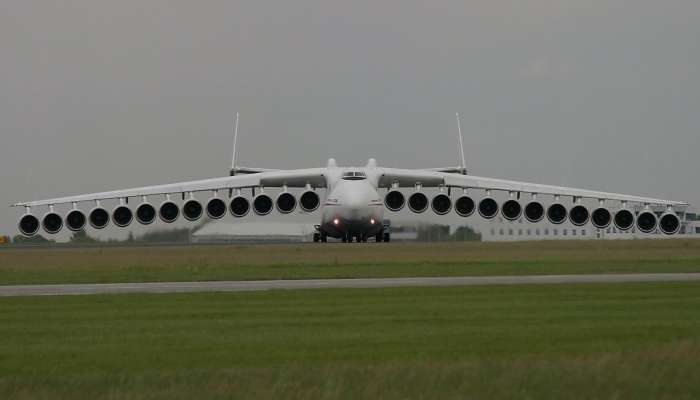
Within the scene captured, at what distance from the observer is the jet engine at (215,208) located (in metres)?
42.4

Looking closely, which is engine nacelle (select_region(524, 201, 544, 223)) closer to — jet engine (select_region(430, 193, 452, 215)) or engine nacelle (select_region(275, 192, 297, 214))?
jet engine (select_region(430, 193, 452, 215))

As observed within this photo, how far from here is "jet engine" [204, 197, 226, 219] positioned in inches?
1671

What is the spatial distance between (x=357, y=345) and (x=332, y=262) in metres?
17.8

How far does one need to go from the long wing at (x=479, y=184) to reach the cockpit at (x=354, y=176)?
2.16 m

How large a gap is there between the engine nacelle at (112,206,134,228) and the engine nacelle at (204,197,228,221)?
8.49 ft

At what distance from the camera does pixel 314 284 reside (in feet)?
71.1

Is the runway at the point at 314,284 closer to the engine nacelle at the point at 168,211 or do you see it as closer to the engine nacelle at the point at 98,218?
the engine nacelle at the point at 168,211

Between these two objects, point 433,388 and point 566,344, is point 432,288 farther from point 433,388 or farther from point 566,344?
point 433,388

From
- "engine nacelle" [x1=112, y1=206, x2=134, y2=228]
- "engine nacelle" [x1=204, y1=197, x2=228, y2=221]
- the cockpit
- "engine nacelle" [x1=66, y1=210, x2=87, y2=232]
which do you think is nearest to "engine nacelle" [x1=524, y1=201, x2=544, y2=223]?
the cockpit

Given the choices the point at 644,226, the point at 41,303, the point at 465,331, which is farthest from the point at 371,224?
the point at 465,331

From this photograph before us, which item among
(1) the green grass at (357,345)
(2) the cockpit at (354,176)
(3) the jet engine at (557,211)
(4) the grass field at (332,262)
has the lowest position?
(1) the green grass at (357,345)

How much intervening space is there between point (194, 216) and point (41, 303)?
24473 mm

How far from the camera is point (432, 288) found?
19875mm

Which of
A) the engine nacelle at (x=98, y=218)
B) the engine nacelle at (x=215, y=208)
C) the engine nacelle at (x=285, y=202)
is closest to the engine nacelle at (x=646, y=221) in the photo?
the engine nacelle at (x=285, y=202)
